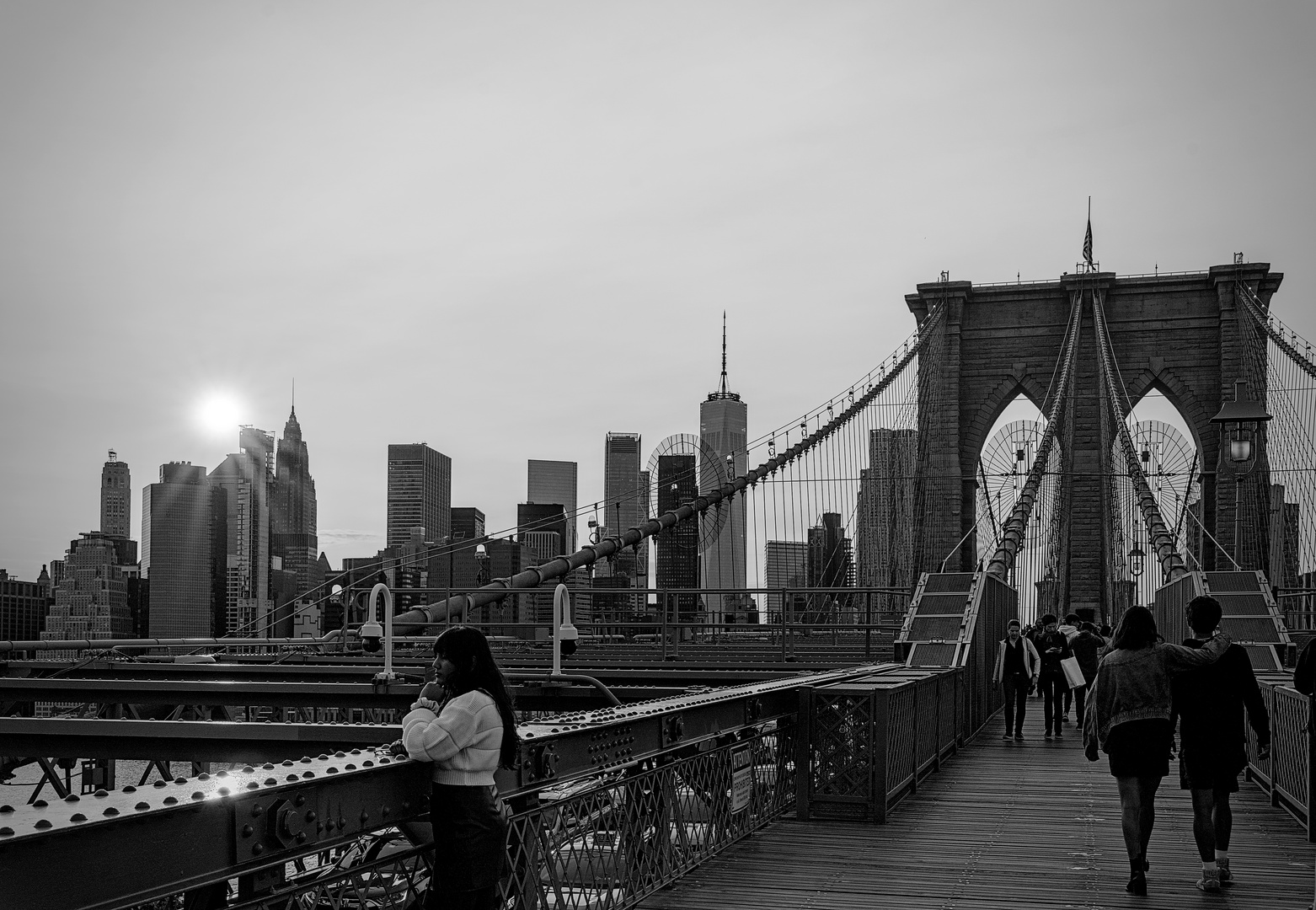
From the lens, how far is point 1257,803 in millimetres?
11820

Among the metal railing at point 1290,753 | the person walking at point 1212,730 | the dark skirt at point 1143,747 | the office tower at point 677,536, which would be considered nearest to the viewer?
the dark skirt at point 1143,747

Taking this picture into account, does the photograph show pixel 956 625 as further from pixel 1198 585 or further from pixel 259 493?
pixel 259 493

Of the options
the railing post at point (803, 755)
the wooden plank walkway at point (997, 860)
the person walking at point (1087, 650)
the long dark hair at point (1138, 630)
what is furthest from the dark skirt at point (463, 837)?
the person walking at point (1087, 650)

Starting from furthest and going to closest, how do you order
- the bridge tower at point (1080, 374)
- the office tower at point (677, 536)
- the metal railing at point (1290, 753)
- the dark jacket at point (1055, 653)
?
the bridge tower at point (1080, 374) → the office tower at point (677, 536) → the dark jacket at point (1055, 653) → the metal railing at point (1290, 753)

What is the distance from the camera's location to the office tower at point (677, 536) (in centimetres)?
4089

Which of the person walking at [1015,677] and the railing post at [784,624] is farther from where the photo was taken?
the railing post at [784,624]

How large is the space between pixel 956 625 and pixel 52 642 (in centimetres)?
1258

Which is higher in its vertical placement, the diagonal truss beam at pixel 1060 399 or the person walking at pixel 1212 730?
the diagonal truss beam at pixel 1060 399

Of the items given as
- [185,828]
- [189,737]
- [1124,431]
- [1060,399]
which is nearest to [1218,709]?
[185,828]

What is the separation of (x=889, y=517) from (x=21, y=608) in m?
68.3

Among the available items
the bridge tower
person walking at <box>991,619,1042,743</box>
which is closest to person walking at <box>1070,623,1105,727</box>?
person walking at <box>991,619,1042,743</box>

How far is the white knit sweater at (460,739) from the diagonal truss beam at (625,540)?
790 inches

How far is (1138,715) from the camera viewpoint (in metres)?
7.96

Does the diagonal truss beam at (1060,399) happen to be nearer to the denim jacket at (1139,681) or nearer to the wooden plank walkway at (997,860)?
the wooden plank walkway at (997,860)
